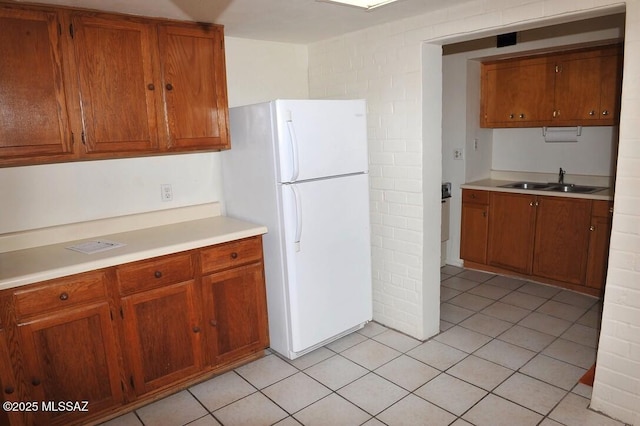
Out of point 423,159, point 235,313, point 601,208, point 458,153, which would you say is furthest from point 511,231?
point 235,313

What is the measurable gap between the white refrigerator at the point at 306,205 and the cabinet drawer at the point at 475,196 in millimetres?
1755

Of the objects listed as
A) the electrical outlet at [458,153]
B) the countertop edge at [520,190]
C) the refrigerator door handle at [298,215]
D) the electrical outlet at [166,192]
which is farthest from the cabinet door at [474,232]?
the electrical outlet at [166,192]

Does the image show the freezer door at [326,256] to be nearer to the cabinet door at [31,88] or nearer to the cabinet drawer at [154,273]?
the cabinet drawer at [154,273]

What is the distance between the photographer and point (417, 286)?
312cm

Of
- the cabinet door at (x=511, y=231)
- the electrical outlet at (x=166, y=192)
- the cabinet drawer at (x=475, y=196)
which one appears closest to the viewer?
the electrical outlet at (x=166, y=192)

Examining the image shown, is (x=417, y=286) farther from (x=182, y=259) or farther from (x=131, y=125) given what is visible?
(x=131, y=125)

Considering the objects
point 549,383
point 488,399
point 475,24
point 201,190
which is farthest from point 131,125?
point 549,383

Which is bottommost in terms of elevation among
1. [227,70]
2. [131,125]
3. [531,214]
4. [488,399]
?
[488,399]

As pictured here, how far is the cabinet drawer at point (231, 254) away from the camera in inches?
104

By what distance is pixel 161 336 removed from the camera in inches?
98.9

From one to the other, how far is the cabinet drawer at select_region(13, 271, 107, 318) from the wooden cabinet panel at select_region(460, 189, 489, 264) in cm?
344

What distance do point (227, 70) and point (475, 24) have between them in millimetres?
1679

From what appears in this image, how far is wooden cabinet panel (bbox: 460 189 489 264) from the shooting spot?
4.39 metres

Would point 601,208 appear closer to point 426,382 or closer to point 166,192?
point 426,382
